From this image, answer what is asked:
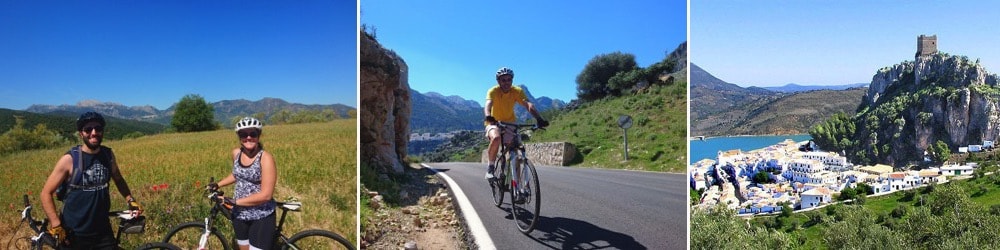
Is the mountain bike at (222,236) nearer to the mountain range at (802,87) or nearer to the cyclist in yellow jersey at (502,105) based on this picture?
the cyclist in yellow jersey at (502,105)

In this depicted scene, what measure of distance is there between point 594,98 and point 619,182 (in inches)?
24.2

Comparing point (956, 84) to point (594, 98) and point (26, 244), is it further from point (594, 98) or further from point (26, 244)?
point (26, 244)

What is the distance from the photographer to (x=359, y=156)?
4.46 m

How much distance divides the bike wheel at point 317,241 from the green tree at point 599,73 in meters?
1.86

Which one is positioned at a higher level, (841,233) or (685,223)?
(685,223)

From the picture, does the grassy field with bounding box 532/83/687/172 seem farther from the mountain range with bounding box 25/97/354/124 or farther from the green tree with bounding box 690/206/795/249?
the green tree with bounding box 690/206/795/249

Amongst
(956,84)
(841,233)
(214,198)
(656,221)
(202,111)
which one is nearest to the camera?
(214,198)

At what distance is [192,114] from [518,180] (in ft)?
8.16

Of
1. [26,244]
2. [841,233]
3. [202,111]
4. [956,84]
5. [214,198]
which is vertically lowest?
[841,233]

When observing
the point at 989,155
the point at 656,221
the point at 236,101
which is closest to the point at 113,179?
the point at 236,101

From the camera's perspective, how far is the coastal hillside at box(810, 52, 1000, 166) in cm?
903

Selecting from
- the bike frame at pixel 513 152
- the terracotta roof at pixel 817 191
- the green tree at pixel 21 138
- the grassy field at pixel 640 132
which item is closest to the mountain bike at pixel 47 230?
the green tree at pixel 21 138

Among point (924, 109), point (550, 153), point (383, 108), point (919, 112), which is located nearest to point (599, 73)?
point (550, 153)

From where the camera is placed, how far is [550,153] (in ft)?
14.1
